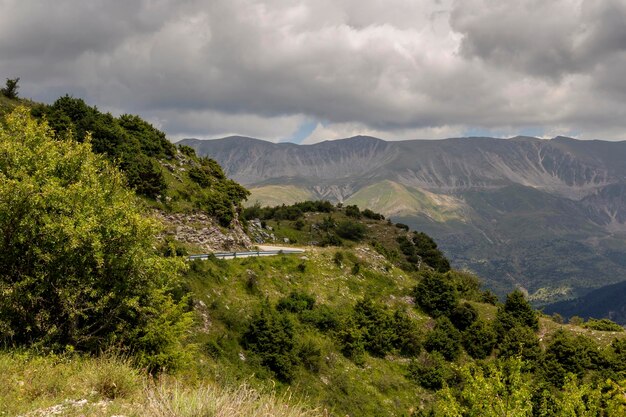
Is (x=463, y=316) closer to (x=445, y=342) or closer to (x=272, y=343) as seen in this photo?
(x=445, y=342)

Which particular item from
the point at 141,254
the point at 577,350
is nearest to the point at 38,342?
the point at 141,254

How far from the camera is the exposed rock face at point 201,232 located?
4294cm

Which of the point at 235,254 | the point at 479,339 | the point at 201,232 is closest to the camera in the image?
the point at 235,254

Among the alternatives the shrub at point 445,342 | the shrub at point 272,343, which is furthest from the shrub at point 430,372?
the shrub at point 272,343

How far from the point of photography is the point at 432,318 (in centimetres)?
4519

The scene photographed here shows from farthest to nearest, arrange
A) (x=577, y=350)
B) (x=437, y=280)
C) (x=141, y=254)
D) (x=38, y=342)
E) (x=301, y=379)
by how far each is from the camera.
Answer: (x=437, y=280) → (x=577, y=350) → (x=301, y=379) → (x=141, y=254) → (x=38, y=342)

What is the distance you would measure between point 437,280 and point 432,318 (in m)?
4.82

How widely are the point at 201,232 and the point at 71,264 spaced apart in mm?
31923

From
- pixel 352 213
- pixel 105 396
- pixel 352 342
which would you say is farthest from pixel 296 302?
pixel 352 213

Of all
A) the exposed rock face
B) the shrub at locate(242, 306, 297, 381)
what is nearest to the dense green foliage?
the exposed rock face

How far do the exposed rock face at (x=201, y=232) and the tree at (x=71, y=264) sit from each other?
2546cm

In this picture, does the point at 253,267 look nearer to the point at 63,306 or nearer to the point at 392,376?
the point at 392,376

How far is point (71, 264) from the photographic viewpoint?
547 inches

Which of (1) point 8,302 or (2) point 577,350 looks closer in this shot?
(1) point 8,302
